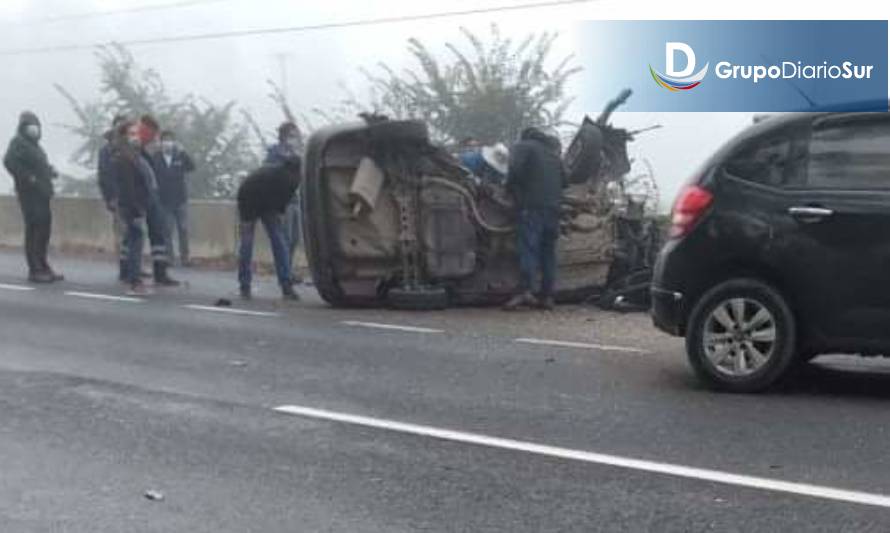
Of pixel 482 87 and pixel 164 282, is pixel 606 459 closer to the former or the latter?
pixel 164 282

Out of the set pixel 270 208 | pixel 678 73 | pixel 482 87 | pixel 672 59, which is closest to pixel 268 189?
pixel 270 208

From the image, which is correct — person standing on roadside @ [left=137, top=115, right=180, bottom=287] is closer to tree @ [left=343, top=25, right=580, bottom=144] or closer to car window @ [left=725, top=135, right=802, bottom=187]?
car window @ [left=725, top=135, right=802, bottom=187]

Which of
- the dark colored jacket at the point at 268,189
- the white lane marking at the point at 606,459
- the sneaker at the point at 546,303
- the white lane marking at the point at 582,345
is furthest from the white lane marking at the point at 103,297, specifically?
the white lane marking at the point at 606,459

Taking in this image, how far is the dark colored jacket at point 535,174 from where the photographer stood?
11.0m

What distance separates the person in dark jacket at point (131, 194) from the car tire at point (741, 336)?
6.63 m

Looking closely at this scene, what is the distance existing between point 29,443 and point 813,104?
15.6 ft

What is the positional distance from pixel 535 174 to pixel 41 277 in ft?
18.7

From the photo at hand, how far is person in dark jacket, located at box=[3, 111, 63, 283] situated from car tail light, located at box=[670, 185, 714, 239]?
319 inches

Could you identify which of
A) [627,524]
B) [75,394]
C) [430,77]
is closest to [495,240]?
[75,394]

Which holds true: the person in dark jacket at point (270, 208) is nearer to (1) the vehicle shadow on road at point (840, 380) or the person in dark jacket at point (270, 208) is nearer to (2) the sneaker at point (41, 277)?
(2) the sneaker at point (41, 277)

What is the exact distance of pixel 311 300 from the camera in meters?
12.3

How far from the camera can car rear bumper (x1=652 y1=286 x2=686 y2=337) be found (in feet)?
25.5

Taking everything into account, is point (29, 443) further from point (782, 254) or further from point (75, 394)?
point (782, 254)

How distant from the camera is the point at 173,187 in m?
15.6
